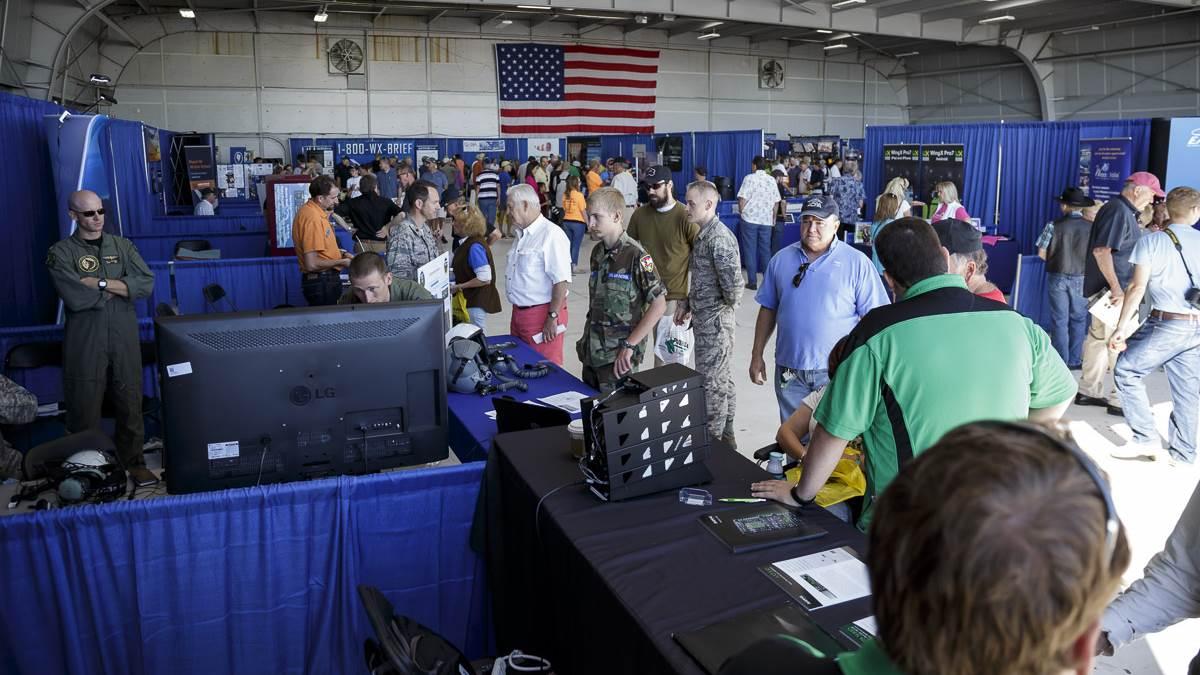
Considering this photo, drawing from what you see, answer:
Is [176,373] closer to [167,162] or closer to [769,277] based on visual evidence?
[769,277]

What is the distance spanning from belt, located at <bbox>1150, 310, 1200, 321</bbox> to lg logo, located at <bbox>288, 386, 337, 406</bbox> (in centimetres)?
420

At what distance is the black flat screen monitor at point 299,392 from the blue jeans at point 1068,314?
573 centimetres

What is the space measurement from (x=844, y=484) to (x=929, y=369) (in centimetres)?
60

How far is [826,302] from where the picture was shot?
3.69 metres

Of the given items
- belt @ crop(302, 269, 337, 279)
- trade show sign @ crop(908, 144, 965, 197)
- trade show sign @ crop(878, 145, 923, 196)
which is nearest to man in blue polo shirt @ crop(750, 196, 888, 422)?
belt @ crop(302, 269, 337, 279)

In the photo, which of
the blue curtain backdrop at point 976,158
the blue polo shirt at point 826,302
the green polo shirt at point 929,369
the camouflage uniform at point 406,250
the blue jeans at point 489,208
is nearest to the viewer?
the green polo shirt at point 929,369

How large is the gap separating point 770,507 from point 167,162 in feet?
50.3

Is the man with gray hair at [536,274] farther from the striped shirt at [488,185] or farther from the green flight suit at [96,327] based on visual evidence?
the striped shirt at [488,185]

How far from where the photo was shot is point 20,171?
705 centimetres

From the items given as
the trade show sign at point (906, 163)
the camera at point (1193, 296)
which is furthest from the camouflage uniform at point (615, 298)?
Answer: the trade show sign at point (906, 163)

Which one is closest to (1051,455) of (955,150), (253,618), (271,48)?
(253,618)

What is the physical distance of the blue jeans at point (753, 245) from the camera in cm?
1017

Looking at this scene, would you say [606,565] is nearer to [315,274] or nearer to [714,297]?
[714,297]

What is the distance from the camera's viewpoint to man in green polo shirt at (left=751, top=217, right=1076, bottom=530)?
6.47 feet
